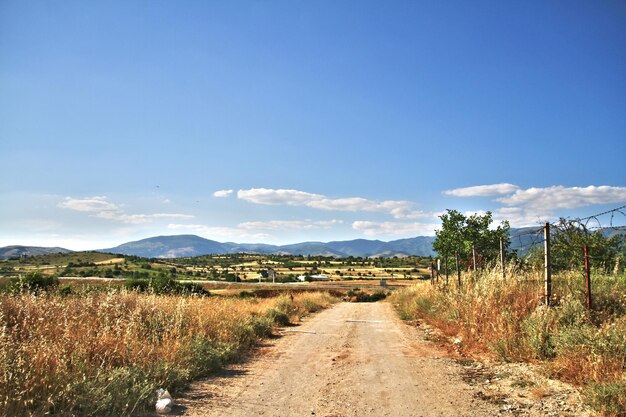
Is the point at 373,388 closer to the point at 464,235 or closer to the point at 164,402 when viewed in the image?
the point at 164,402

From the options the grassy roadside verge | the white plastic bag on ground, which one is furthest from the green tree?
the white plastic bag on ground

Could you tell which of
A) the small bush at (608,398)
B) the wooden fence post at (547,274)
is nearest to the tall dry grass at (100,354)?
the small bush at (608,398)

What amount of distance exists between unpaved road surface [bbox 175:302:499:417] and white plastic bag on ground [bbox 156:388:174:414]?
0.16 m

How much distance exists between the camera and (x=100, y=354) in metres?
8.06

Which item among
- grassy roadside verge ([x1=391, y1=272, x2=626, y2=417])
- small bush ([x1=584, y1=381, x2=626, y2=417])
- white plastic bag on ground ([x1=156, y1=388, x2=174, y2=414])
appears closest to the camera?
small bush ([x1=584, y1=381, x2=626, y2=417])

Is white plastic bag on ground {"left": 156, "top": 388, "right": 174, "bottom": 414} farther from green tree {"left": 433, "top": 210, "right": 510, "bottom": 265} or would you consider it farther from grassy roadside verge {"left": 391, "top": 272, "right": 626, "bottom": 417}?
green tree {"left": 433, "top": 210, "right": 510, "bottom": 265}

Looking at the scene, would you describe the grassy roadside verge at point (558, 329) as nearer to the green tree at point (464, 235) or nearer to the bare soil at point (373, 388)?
the bare soil at point (373, 388)

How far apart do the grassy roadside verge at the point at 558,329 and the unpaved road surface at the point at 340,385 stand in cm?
137

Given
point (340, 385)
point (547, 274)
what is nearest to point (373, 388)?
point (340, 385)

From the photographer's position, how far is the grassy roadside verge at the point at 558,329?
6.89m

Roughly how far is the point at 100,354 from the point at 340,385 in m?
4.47

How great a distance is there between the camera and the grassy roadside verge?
22.6ft

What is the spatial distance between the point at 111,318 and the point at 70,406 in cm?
494

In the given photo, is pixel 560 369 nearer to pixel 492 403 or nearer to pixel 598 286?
pixel 492 403
